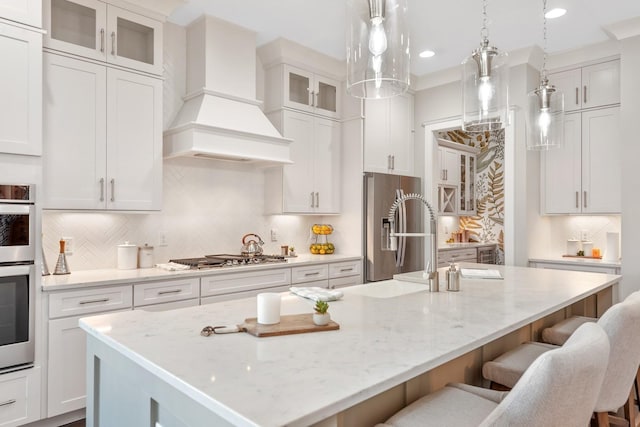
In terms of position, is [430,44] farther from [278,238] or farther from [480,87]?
[278,238]

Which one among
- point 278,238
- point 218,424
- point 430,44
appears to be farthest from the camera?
point 278,238

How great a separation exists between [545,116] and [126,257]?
3014mm

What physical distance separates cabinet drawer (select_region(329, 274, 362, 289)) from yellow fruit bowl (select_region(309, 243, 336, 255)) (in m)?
0.41

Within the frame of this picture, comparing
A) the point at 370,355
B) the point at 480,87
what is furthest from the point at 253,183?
the point at 370,355

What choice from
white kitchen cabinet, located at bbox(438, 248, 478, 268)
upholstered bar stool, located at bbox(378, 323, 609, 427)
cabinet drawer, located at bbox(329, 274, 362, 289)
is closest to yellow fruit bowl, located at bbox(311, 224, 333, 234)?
cabinet drawer, located at bbox(329, 274, 362, 289)

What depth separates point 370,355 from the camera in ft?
3.90

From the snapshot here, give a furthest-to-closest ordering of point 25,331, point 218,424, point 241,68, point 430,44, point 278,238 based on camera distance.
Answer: point 278,238
point 430,44
point 241,68
point 25,331
point 218,424

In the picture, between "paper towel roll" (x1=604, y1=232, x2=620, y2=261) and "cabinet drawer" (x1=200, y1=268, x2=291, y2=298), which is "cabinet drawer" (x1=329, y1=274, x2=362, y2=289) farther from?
"paper towel roll" (x1=604, y1=232, x2=620, y2=261)

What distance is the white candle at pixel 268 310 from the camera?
4.76 feet

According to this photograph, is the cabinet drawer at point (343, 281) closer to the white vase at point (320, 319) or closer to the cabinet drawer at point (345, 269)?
the cabinet drawer at point (345, 269)

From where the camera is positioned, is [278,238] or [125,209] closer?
[125,209]

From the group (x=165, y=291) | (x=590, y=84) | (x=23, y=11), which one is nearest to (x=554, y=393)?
(x=165, y=291)

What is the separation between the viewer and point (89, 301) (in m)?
2.61

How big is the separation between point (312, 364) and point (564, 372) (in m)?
0.59
